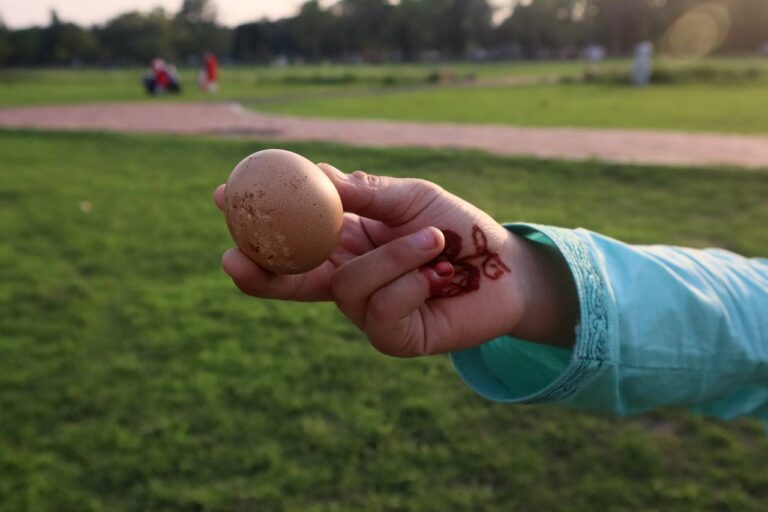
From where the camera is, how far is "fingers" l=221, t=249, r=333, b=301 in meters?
1.47

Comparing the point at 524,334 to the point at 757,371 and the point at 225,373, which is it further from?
the point at 225,373

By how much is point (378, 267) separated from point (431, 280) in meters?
0.12

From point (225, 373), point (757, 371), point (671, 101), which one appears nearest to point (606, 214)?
point (225, 373)

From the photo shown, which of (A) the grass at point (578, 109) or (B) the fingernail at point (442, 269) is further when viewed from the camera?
(A) the grass at point (578, 109)

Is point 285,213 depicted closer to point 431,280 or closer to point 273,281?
point 273,281

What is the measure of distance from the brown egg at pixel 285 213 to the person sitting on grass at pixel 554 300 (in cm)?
4

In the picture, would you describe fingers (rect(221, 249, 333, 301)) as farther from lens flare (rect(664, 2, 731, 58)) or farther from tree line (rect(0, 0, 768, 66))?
tree line (rect(0, 0, 768, 66))

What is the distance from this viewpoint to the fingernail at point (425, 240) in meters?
1.28

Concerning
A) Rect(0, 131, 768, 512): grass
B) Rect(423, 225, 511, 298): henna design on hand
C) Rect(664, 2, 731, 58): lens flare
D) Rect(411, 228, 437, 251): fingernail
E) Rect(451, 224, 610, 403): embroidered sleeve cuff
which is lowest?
Rect(0, 131, 768, 512): grass

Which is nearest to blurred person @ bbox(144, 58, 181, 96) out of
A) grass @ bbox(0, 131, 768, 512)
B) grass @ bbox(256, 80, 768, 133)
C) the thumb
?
grass @ bbox(256, 80, 768, 133)

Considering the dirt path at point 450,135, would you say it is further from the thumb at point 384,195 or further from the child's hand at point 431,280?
the thumb at point 384,195

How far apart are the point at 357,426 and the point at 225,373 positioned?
81 cm

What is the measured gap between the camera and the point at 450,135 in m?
10.3

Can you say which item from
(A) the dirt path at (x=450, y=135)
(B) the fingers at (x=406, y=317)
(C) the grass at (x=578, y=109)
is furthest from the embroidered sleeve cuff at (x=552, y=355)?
(C) the grass at (x=578, y=109)
